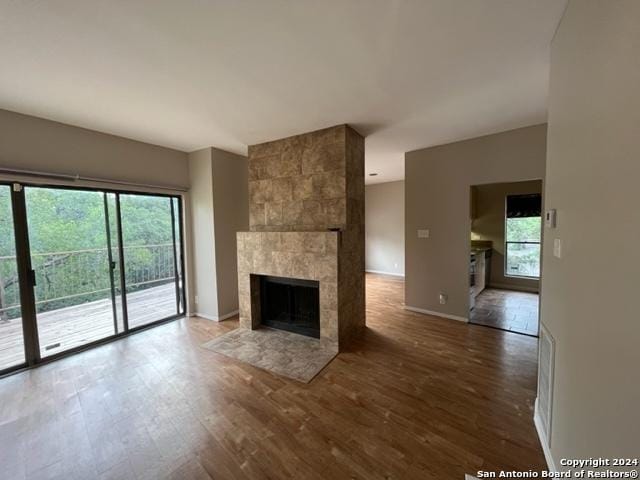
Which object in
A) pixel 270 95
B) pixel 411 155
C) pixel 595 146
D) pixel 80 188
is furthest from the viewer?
pixel 411 155

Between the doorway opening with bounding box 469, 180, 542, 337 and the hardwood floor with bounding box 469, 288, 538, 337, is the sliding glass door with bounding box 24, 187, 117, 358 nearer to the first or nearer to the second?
the hardwood floor with bounding box 469, 288, 538, 337

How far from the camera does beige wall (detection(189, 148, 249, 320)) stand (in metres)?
3.84

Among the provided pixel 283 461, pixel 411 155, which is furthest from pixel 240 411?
pixel 411 155

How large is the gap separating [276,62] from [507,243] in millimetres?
6003

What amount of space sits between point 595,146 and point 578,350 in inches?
36.5

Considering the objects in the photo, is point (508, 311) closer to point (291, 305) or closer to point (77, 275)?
point (291, 305)

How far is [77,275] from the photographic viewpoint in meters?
3.05

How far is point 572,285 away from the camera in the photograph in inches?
49.5

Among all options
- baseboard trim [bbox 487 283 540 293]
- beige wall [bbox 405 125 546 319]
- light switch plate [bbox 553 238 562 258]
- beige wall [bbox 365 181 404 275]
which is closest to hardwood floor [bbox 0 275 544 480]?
beige wall [bbox 405 125 546 319]

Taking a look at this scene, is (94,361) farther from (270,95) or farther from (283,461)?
(270,95)

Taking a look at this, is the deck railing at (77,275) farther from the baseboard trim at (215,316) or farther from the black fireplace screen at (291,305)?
the black fireplace screen at (291,305)

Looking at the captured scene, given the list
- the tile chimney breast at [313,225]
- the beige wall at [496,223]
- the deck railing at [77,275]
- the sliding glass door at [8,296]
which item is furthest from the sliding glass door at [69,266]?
the beige wall at [496,223]

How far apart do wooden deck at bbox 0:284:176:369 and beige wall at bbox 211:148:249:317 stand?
2.99 ft

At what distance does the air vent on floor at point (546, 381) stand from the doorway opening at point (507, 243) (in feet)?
10.1
